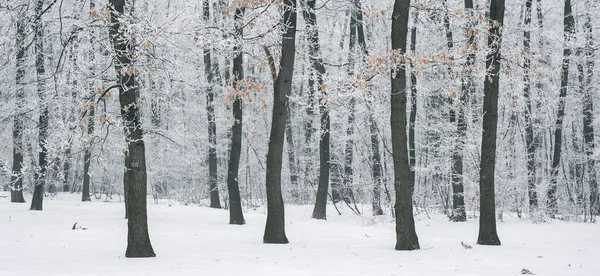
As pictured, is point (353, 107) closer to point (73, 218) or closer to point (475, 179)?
point (475, 179)

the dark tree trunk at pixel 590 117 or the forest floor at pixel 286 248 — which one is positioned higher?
the dark tree trunk at pixel 590 117

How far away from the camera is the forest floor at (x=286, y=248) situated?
8.98 m

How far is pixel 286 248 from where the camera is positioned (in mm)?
12000

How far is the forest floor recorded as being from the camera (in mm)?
8977

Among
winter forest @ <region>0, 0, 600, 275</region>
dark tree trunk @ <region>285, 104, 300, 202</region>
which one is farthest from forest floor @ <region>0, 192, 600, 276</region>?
dark tree trunk @ <region>285, 104, 300, 202</region>

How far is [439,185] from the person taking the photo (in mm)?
21906

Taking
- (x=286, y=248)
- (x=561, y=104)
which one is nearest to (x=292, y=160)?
(x=561, y=104)

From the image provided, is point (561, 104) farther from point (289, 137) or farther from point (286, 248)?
point (286, 248)

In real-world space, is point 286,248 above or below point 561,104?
below

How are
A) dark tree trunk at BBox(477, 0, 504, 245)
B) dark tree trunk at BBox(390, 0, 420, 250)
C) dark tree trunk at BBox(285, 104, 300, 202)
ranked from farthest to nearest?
dark tree trunk at BBox(285, 104, 300, 202) → dark tree trunk at BBox(477, 0, 504, 245) → dark tree trunk at BBox(390, 0, 420, 250)

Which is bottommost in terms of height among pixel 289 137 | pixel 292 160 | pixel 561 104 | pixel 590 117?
pixel 292 160

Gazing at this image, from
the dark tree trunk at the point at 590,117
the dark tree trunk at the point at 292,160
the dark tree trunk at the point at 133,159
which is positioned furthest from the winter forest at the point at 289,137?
the dark tree trunk at the point at 292,160

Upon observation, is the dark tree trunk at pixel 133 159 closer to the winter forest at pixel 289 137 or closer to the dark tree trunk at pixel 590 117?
the winter forest at pixel 289 137

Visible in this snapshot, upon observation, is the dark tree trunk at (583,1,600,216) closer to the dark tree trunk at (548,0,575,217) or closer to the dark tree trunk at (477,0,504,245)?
the dark tree trunk at (548,0,575,217)
